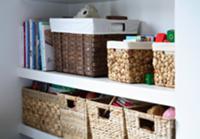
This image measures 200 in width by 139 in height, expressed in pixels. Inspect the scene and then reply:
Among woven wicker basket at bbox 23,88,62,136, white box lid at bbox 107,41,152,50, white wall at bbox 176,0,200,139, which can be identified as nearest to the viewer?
white wall at bbox 176,0,200,139

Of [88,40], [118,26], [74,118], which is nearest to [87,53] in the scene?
[88,40]

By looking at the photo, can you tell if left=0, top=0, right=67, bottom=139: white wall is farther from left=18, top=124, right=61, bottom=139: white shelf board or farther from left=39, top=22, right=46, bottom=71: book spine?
left=39, top=22, right=46, bottom=71: book spine

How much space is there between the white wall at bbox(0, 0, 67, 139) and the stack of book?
57mm

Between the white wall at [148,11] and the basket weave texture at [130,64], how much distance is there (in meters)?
0.23

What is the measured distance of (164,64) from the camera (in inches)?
46.3

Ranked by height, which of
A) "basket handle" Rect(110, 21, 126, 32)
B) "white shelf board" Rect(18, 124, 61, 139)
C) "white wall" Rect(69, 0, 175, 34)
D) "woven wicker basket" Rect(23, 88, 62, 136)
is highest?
"white wall" Rect(69, 0, 175, 34)

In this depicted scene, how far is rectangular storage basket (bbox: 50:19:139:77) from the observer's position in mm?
1438

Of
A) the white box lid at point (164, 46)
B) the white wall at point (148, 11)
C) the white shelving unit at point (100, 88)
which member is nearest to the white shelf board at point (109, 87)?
the white shelving unit at point (100, 88)

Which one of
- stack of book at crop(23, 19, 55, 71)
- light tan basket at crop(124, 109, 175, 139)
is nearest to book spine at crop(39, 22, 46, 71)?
stack of book at crop(23, 19, 55, 71)

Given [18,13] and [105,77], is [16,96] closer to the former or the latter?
[18,13]

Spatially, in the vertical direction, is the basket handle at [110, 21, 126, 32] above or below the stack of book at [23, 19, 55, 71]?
above

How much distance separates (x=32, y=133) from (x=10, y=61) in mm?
387

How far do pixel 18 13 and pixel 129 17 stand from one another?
1.91 feet

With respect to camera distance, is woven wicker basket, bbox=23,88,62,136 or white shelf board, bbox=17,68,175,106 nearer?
A: white shelf board, bbox=17,68,175,106
